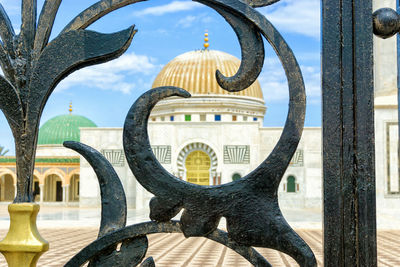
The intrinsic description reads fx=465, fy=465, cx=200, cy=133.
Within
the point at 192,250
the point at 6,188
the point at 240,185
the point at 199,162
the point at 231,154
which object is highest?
the point at 240,185

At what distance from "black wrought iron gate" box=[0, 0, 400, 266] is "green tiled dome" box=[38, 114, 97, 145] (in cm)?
2107

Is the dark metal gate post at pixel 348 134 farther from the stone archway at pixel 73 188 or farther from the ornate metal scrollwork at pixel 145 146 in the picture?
the stone archway at pixel 73 188

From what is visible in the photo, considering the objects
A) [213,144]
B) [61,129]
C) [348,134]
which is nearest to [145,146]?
[348,134]

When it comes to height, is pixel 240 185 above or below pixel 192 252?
above

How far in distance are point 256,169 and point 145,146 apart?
0.43 feet

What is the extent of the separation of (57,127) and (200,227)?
2276 cm

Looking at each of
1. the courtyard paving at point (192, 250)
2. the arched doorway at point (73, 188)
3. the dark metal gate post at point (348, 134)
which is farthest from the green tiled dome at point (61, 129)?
the dark metal gate post at point (348, 134)

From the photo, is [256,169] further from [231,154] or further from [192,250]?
[231,154]

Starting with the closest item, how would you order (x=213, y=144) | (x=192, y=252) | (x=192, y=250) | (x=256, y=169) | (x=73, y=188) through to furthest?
(x=256, y=169)
(x=192, y=252)
(x=192, y=250)
(x=213, y=144)
(x=73, y=188)

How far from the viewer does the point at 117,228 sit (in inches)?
21.8

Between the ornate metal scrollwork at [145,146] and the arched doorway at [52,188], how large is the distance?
780 inches

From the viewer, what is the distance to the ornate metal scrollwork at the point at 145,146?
52cm

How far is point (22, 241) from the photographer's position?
54 centimetres

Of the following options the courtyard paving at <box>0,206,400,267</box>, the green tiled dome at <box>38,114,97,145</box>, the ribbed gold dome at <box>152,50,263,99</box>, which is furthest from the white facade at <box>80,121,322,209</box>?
the green tiled dome at <box>38,114,97,145</box>
